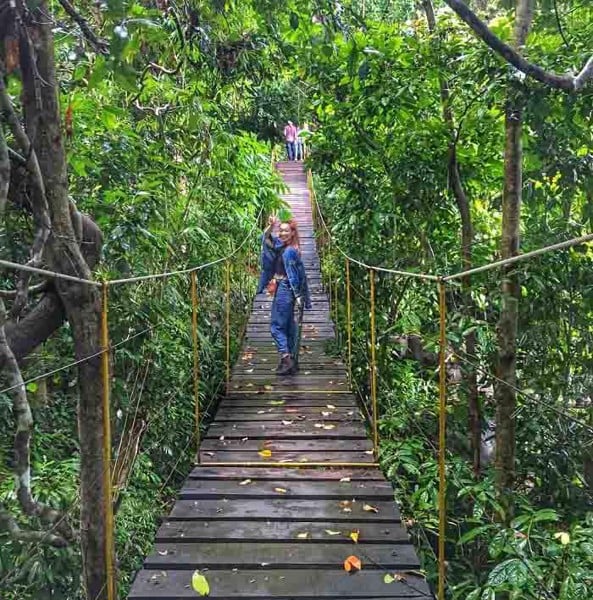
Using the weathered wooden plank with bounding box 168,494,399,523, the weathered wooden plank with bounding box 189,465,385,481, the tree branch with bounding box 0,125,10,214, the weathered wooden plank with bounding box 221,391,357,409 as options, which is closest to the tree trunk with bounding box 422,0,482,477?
the weathered wooden plank with bounding box 189,465,385,481

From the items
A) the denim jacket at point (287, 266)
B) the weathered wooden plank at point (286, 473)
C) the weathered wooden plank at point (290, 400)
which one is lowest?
the weathered wooden plank at point (290, 400)

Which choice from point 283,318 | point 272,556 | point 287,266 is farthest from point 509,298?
point 283,318

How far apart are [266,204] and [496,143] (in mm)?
3183

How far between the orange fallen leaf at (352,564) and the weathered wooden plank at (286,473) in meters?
0.74

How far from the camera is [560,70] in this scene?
108 inches

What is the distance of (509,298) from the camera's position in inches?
120

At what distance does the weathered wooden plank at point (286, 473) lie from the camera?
10.2 feet

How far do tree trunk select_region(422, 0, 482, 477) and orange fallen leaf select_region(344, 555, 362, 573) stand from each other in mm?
1320

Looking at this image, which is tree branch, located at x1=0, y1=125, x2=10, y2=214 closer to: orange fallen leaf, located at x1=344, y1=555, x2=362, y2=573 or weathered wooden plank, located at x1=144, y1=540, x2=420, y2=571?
weathered wooden plank, located at x1=144, y1=540, x2=420, y2=571

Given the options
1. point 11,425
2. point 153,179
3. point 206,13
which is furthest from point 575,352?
point 11,425

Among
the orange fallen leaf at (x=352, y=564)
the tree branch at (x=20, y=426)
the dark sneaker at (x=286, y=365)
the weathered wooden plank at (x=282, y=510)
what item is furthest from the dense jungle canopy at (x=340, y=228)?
the dark sneaker at (x=286, y=365)

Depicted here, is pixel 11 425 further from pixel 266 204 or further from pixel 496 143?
pixel 266 204

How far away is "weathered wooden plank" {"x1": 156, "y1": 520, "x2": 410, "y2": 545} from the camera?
8.21 ft

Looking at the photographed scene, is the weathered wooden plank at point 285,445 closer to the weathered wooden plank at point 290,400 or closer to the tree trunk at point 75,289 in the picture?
the weathered wooden plank at point 290,400
